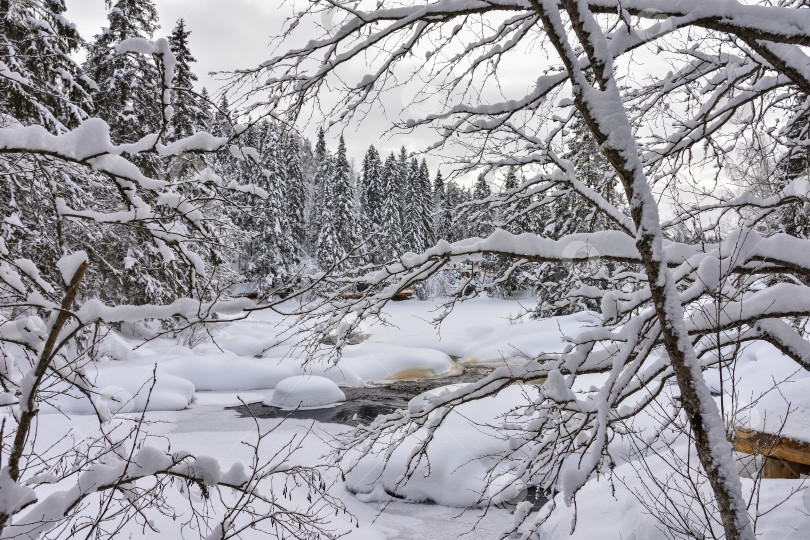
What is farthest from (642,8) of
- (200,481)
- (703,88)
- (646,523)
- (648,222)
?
(646,523)

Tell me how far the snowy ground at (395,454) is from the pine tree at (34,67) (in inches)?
119

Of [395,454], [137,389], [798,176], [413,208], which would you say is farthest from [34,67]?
[413,208]

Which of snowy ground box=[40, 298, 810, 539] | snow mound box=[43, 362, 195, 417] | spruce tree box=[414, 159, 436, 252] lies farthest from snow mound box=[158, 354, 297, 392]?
spruce tree box=[414, 159, 436, 252]

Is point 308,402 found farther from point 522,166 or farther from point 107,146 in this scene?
point 107,146

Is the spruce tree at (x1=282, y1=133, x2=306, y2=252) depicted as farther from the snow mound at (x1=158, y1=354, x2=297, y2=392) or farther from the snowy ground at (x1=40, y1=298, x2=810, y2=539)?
the snow mound at (x1=158, y1=354, x2=297, y2=392)

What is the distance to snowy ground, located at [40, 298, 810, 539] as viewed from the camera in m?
5.21

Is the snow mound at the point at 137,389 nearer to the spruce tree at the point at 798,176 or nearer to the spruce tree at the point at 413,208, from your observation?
the spruce tree at the point at 798,176

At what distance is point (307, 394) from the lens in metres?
13.2

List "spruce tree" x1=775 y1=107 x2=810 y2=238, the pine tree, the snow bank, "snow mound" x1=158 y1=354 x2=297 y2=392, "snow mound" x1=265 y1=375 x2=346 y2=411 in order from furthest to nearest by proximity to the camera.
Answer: "snow mound" x1=158 y1=354 x2=297 y2=392
"snow mound" x1=265 y1=375 x2=346 y2=411
the snow bank
"spruce tree" x1=775 y1=107 x2=810 y2=238
the pine tree

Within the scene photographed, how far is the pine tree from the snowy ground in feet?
9.91

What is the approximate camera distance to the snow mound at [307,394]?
42.8 feet

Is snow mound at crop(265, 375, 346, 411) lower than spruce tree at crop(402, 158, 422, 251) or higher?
lower

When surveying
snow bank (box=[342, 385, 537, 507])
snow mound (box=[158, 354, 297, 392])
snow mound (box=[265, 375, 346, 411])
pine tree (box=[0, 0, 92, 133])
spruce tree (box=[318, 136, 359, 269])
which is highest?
spruce tree (box=[318, 136, 359, 269])

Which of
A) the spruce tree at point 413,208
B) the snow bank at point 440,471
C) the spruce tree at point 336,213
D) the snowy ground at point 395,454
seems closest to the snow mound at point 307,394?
the snowy ground at point 395,454
